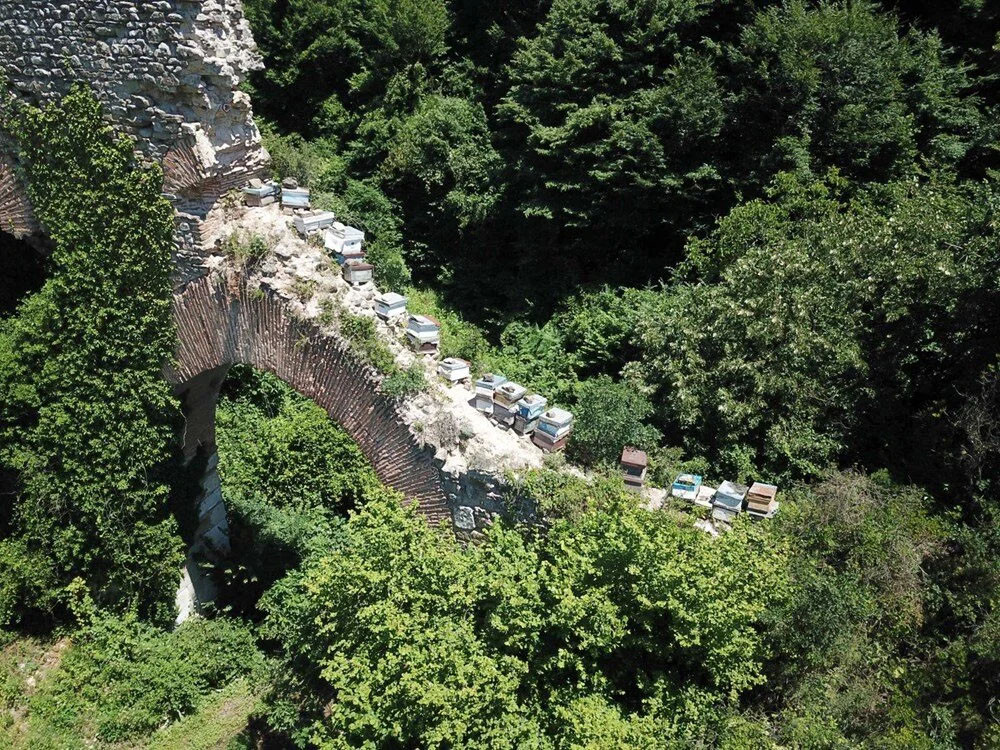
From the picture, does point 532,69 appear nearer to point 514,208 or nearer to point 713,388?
point 514,208

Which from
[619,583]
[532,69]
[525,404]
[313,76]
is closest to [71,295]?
[525,404]

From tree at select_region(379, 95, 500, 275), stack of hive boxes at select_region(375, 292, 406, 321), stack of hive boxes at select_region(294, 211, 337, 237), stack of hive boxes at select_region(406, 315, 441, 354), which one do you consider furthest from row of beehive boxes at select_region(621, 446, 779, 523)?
tree at select_region(379, 95, 500, 275)

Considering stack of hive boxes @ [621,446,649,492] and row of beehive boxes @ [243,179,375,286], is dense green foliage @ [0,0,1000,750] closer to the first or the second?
stack of hive boxes @ [621,446,649,492]

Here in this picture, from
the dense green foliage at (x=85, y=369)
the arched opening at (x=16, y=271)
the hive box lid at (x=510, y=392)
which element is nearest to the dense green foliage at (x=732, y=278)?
the hive box lid at (x=510, y=392)

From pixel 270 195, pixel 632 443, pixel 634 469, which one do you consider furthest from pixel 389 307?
pixel 634 469

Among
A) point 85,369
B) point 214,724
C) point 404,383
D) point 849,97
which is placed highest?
point 849,97

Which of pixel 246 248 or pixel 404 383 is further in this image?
pixel 246 248

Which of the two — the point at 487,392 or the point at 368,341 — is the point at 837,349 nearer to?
the point at 487,392
